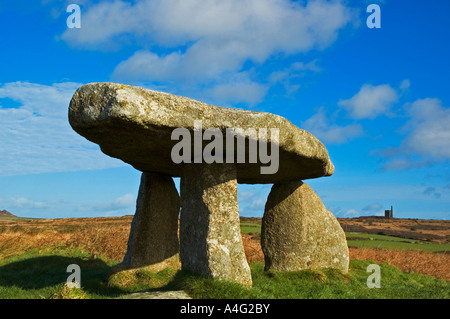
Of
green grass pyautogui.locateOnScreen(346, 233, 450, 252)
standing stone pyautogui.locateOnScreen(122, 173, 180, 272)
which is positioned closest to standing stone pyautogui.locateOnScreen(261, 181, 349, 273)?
standing stone pyautogui.locateOnScreen(122, 173, 180, 272)

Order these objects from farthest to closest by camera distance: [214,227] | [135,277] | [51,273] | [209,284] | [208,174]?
[51,273] < [135,277] < [208,174] < [214,227] < [209,284]

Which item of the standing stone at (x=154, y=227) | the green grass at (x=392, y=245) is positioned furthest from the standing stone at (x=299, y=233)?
the green grass at (x=392, y=245)

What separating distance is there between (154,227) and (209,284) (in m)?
3.68

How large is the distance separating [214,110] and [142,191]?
4840 millimetres

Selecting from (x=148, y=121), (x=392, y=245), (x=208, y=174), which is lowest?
(x=392, y=245)

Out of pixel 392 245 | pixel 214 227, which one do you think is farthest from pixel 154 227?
pixel 392 245

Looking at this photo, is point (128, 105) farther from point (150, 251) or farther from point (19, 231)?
point (19, 231)

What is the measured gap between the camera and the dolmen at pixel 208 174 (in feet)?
22.7

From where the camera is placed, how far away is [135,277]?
10.3 metres

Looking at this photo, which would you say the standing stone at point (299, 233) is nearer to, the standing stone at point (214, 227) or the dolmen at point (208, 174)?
the dolmen at point (208, 174)

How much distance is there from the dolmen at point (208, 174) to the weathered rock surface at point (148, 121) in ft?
0.06

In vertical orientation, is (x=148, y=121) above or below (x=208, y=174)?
above

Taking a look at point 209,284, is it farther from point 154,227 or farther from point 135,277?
point 154,227
